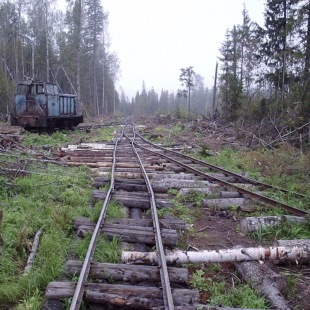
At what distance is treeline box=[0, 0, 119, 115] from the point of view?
34125mm

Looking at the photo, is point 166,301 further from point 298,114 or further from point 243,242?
point 298,114

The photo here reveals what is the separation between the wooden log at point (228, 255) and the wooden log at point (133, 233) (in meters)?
0.46

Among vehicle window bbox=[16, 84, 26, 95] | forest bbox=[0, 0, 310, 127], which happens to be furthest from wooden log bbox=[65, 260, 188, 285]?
vehicle window bbox=[16, 84, 26, 95]

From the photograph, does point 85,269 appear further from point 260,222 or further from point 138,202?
point 260,222

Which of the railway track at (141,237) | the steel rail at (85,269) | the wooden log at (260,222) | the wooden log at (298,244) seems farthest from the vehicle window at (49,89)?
the wooden log at (298,244)

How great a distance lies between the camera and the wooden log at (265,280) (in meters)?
3.38

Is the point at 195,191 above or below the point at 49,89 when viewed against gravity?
below

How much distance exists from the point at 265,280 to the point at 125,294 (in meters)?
1.58

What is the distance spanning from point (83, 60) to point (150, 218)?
157 ft

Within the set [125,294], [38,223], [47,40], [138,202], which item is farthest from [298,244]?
[47,40]

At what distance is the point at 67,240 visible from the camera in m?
4.64

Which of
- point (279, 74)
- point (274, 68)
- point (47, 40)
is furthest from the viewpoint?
point (47, 40)

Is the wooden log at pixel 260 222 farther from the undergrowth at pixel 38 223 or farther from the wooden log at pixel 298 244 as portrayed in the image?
the undergrowth at pixel 38 223

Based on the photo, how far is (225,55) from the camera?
142 ft
